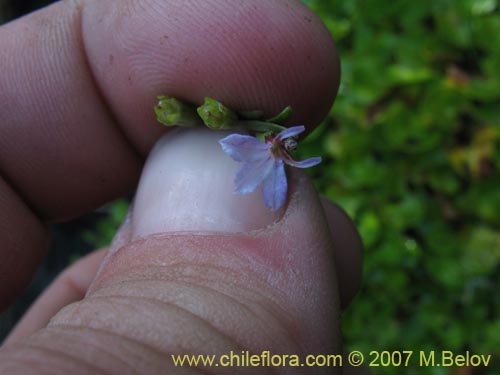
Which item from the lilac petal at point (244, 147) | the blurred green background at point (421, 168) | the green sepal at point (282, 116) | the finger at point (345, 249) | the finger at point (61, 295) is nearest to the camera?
the lilac petal at point (244, 147)

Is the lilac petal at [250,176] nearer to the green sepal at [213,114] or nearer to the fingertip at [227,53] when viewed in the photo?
the green sepal at [213,114]

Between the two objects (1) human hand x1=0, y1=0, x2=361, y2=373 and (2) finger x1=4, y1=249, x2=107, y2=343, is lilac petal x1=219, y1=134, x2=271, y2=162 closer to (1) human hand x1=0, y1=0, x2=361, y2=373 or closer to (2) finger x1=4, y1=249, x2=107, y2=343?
(1) human hand x1=0, y1=0, x2=361, y2=373

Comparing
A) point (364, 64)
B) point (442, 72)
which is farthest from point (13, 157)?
point (442, 72)

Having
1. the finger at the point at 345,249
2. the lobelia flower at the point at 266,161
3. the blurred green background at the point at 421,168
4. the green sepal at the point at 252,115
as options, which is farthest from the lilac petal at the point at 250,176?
the blurred green background at the point at 421,168

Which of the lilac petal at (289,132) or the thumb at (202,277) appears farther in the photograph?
the lilac petal at (289,132)

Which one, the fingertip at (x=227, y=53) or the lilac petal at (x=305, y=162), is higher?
the fingertip at (x=227, y=53)

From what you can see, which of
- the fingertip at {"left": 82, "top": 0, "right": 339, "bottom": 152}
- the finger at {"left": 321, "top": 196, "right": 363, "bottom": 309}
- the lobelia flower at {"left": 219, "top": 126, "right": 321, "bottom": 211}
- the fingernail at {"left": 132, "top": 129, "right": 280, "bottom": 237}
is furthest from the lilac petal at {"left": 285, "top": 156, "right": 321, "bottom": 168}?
the finger at {"left": 321, "top": 196, "right": 363, "bottom": 309}

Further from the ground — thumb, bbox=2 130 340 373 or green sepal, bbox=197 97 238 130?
green sepal, bbox=197 97 238 130
